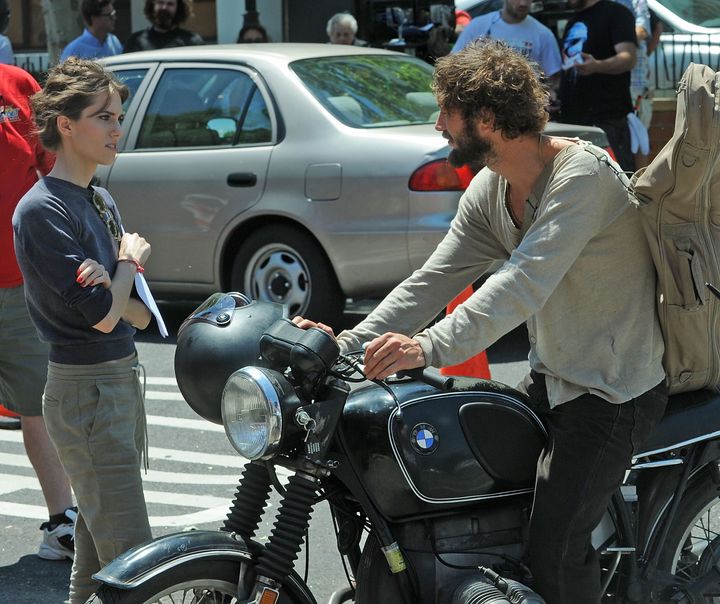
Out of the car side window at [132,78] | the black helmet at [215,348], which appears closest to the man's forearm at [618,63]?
the car side window at [132,78]

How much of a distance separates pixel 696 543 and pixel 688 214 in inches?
37.6

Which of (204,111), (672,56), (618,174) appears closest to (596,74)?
(672,56)

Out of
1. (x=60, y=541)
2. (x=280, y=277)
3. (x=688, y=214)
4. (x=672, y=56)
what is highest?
(x=688, y=214)

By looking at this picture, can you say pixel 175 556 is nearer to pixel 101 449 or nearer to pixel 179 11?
pixel 101 449

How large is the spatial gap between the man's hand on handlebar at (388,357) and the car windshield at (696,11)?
925 centimetres

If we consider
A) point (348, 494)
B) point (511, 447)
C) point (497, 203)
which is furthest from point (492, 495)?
point (497, 203)

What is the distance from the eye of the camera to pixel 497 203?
11.0ft

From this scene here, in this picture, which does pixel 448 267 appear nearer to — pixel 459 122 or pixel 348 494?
pixel 459 122

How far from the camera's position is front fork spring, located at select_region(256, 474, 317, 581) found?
2830 mm

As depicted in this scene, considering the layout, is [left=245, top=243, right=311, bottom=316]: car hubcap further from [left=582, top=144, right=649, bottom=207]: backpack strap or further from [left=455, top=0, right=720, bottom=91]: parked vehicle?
[left=455, top=0, right=720, bottom=91]: parked vehicle

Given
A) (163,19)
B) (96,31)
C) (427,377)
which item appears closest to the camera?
(427,377)

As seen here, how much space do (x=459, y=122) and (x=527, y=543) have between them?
1061mm

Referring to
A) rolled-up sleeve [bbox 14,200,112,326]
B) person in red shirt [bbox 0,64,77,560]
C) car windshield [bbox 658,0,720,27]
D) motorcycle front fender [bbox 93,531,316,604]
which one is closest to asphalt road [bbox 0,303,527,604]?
person in red shirt [bbox 0,64,77,560]

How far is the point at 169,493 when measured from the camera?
5441 millimetres
